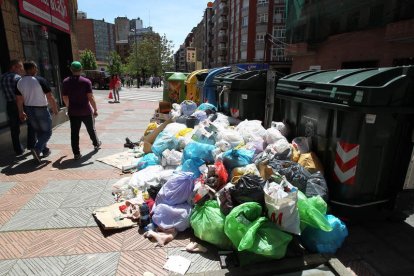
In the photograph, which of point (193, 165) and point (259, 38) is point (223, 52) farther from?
point (193, 165)

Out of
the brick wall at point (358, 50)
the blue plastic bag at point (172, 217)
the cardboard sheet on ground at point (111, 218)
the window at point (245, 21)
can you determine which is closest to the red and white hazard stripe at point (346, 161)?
the blue plastic bag at point (172, 217)

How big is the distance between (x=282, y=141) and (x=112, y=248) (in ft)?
7.48

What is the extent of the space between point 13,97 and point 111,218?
350cm

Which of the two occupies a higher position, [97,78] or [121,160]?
[97,78]

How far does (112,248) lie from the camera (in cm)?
270

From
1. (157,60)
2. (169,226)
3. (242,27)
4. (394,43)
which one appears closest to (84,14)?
(157,60)

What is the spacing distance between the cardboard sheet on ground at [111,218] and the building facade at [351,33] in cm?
1295

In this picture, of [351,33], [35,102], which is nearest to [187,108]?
[35,102]

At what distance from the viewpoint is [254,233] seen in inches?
91.7

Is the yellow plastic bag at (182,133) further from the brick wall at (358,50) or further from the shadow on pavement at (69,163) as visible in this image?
the brick wall at (358,50)

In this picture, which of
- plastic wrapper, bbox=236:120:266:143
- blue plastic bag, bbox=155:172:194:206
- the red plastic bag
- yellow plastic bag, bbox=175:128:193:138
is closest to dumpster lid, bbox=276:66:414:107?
plastic wrapper, bbox=236:120:266:143

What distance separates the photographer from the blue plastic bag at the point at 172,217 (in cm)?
291

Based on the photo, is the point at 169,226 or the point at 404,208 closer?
the point at 169,226

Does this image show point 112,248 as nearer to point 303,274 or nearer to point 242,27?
point 303,274
